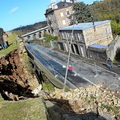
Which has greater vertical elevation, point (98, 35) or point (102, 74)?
point (98, 35)

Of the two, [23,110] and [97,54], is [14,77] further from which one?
[97,54]

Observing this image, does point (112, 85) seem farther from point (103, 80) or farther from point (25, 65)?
point (25, 65)

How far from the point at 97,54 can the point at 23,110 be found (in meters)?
20.2

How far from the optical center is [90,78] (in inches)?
724

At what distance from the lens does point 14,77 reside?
32.9 feet

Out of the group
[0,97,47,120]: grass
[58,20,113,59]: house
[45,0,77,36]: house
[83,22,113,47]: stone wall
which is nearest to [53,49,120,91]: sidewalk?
[58,20,113,59]: house

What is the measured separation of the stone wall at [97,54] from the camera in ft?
72.0

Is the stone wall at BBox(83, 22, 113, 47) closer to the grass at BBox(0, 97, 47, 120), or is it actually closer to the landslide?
the landslide

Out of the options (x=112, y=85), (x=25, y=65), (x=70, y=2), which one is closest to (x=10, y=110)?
(x=25, y=65)

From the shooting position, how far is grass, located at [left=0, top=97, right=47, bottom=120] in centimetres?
520

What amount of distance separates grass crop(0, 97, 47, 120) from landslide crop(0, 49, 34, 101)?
1.83 metres

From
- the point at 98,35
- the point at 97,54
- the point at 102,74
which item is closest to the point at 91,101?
the point at 102,74

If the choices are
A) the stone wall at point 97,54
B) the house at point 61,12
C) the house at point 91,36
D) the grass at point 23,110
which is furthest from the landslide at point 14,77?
the house at point 61,12

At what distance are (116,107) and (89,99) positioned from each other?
8.72 ft
